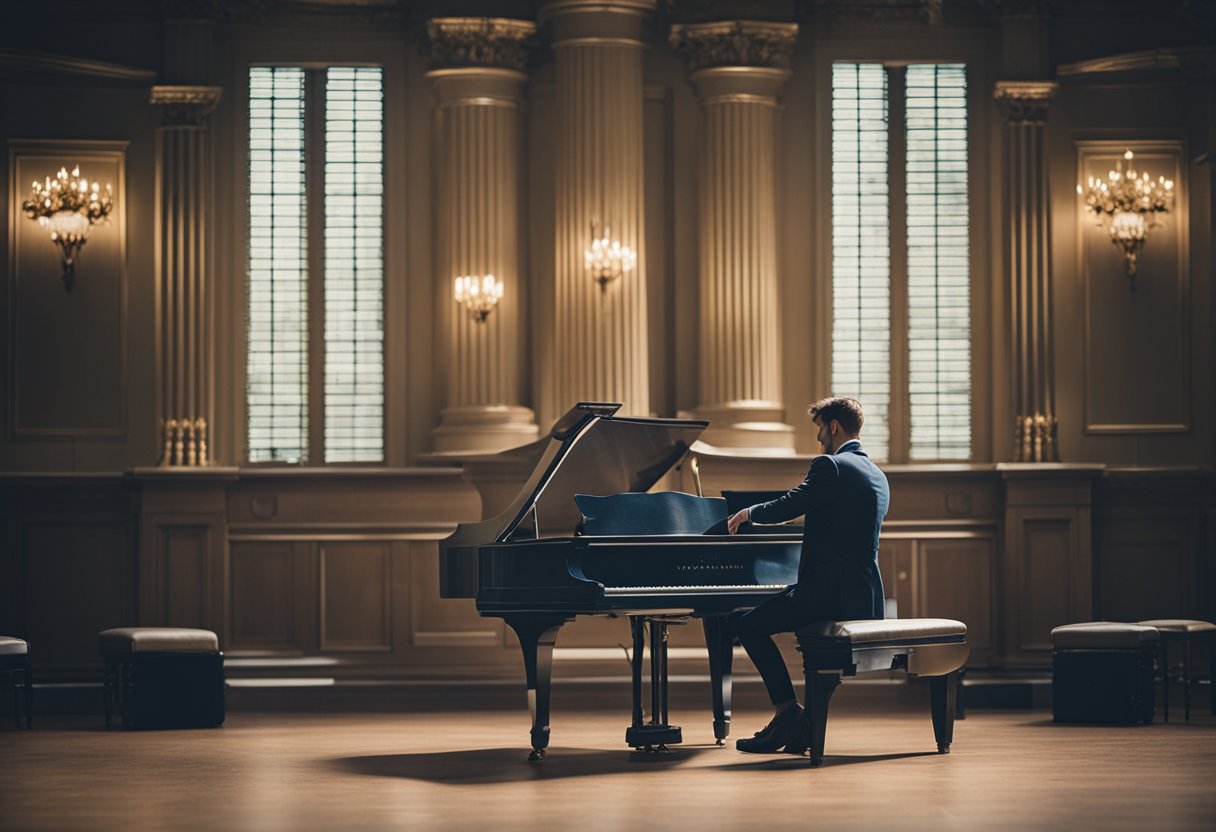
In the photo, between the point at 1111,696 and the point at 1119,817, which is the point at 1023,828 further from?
the point at 1111,696

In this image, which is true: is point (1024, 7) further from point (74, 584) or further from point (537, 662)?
point (74, 584)

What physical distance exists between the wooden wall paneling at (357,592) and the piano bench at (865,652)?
4.60 metres

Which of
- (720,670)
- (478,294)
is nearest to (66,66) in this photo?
(478,294)

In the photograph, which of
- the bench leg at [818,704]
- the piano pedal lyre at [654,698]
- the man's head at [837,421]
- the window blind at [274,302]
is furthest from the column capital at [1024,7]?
the bench leg at [818,704]

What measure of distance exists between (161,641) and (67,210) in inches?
140

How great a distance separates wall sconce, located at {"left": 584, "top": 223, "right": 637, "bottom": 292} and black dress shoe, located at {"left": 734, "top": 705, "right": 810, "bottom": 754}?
4282 millimetres

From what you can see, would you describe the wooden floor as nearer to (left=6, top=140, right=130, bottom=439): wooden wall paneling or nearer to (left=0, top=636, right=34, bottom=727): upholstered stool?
(left=0, top=636, right=34, bottom=727): upholstered stool

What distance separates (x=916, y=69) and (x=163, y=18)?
4.84m

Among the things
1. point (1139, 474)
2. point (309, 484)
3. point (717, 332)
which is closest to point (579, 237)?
point (717, 332)

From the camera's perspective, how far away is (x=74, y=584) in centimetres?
1133

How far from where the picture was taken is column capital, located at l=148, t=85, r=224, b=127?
1145 cm

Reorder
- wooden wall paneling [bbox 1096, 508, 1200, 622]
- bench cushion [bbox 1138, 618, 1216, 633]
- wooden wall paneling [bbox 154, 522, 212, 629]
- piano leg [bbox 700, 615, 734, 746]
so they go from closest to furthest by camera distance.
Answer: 1. piano leg [bbox 700, 615, 734, 746]
2. bench cushion [bbox 1138, 618, 1216, 633]
3. wooden wall paneling [bbox 154, 522, 212, 629]
4. wooden wall paneling [bbox 1096, 508, 1200, 622]

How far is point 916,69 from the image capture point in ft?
39.3

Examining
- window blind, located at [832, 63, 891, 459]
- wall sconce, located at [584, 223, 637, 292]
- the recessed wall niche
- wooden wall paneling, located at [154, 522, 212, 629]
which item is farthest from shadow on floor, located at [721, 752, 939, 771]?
wooden wall paneling, located at [154, 522, 212, 629]
